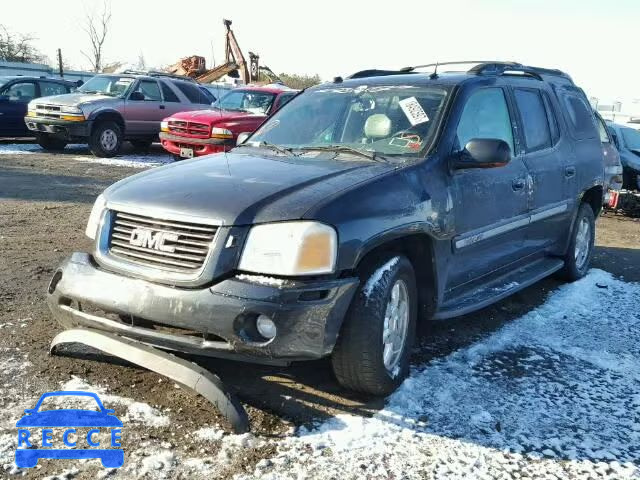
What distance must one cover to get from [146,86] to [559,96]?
1125 cm

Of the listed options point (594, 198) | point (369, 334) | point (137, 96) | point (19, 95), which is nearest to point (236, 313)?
point (369, 334)

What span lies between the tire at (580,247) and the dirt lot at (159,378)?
0.65 feet

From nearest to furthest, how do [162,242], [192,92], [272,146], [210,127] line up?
[162,242] < [272,146] < [210,127] < [192,92]

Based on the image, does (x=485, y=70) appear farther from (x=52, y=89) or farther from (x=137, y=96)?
(x=52, y=89)

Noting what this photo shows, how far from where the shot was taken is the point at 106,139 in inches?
549

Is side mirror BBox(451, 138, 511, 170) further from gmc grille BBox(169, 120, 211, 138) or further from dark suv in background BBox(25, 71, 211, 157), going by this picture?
dark suv in background BBox(25, 71, 211, 157)

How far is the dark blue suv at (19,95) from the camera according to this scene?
1503 centimetres

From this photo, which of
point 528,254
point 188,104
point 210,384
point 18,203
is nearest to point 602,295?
point 528,254

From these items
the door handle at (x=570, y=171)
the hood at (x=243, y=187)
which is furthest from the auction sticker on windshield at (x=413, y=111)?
the door handle at (x=570, y=171)

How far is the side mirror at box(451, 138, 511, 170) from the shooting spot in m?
3.78

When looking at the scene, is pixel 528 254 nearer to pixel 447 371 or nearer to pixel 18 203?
pixel 447 371

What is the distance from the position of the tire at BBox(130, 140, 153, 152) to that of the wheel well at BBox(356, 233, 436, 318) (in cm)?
1261

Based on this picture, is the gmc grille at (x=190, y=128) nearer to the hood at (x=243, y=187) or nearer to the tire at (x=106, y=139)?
the tire at (x=106, y=139)
